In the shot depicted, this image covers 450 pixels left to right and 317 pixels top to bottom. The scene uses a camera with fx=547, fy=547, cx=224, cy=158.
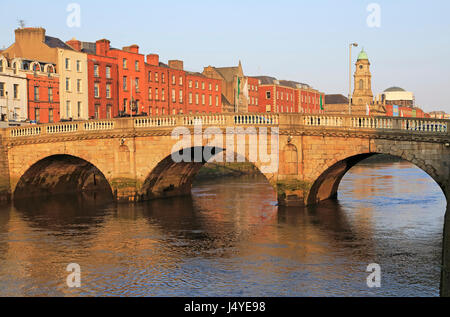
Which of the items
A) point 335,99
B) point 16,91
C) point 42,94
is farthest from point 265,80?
point 16,91

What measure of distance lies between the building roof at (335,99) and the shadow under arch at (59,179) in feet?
393

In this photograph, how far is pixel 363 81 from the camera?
16075 centimetres

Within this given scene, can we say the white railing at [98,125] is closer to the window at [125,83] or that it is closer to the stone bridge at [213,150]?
the stone bridge at [213,150]

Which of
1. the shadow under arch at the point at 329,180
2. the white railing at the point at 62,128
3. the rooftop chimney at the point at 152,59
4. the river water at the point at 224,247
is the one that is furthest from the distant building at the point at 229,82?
the shadow under arch at the point at 329,180

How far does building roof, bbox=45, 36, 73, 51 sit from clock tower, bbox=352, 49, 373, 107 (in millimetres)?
106005

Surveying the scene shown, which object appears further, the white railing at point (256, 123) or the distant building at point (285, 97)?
the distant building at point (285, 97)

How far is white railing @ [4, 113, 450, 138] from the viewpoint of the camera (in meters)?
33.5

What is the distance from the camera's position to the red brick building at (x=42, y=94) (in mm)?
63875

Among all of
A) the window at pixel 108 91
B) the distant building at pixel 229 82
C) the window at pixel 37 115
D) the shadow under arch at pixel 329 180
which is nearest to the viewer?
the shadow under arch at pixel 329 180

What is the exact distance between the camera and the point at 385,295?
2059 cm

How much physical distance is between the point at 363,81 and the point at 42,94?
11510 cm

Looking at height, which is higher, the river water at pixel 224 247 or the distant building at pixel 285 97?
the distant building at pixel 285 97

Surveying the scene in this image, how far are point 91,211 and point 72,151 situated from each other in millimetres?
5843
